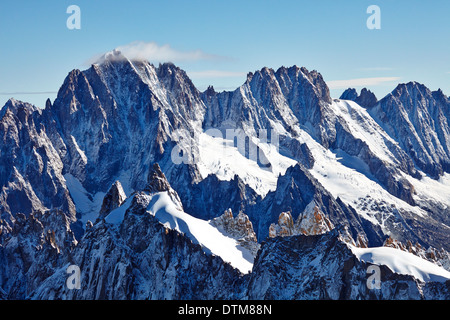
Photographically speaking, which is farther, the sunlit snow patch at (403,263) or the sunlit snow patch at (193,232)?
the sunlit snow patch at (193,232)

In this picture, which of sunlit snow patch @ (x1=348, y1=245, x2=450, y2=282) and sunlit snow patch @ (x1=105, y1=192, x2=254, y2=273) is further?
sunlit snow patch @ (x1=105, y1=192, x2=254, y2=273)

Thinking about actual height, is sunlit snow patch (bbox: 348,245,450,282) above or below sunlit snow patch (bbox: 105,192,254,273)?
above

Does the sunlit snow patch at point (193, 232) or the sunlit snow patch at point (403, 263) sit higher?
the sunlit snow patch at point (403, 263)

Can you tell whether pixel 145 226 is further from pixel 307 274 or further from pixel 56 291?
pixel 307 274

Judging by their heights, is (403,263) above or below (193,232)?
above

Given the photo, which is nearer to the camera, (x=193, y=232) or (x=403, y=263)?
(x=403, y=263)
